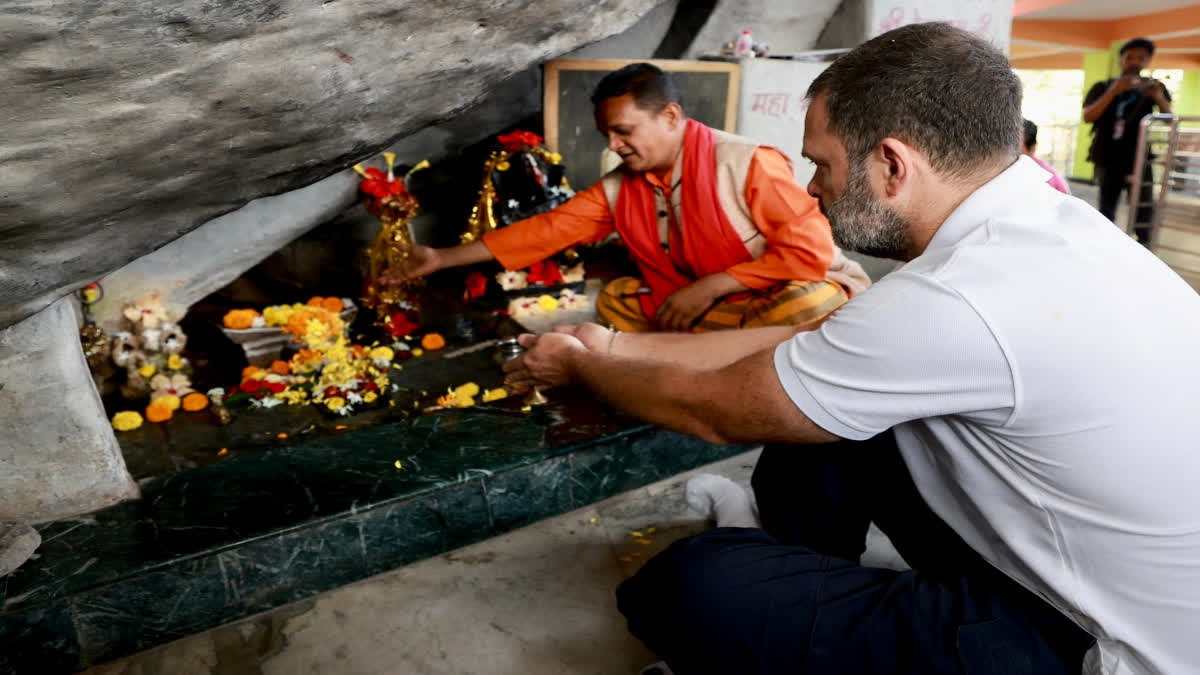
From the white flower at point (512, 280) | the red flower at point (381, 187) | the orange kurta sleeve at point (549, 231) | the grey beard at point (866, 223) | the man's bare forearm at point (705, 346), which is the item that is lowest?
the white flower at point (512, 280)

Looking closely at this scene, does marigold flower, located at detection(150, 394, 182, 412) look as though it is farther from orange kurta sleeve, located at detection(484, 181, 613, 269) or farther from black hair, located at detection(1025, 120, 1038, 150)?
black hair, located at detection(1025, 120, 1038, 150)

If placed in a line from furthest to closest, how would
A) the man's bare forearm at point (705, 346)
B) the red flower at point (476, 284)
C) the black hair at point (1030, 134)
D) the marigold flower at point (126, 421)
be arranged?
the red flower at point (476, 284) < the black hair at point (1030, 134) < the marigold flower at point (126, 421) < the man's bare forearm at point (705, 346)

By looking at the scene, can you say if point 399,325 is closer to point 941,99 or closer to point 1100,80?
point 941,99

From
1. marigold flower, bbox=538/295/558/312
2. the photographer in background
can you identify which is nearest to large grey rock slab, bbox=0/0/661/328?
marigold flower, bbox=538/295/558/312

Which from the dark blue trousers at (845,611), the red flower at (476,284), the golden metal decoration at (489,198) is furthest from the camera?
the red flower at (476,284)

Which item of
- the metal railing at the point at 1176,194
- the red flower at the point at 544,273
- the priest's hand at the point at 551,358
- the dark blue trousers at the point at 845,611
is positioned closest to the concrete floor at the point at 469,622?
the dark blue trousers at the point at 845,611

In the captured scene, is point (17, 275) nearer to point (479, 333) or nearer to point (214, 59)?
point (214, 59)

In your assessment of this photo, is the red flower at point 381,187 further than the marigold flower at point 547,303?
No

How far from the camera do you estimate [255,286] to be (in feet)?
14.7

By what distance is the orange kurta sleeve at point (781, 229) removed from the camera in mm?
2734

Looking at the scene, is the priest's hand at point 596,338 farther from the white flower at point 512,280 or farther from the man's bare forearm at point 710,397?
the white flower at point 512,280

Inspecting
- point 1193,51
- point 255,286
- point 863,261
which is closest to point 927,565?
point 863,261

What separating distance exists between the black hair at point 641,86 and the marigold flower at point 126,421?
1.87m

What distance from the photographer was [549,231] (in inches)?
123
